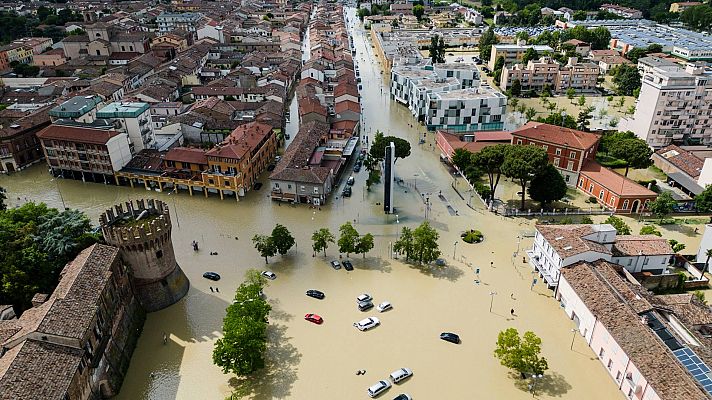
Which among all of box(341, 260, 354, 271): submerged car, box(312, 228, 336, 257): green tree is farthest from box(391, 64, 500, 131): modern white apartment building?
box(341, 260, 354, 271): submerged car

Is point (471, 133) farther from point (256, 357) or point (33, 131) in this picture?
point (33, 131)

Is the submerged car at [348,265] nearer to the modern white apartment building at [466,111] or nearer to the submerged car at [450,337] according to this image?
the submerged car at [450,337]

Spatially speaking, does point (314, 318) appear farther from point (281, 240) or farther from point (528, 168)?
point (528, 168)

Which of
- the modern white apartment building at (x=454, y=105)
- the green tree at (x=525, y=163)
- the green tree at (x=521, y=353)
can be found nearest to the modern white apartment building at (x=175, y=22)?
the modern white apartment building at (x=454, y=105)

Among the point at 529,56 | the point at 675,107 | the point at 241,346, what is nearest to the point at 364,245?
the point at 241,346

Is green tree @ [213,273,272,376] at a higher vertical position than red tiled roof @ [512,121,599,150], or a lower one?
lower

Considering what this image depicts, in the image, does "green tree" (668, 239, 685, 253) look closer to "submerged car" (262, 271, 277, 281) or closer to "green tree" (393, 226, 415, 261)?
"green tree" (393, 226, 415, 261)
